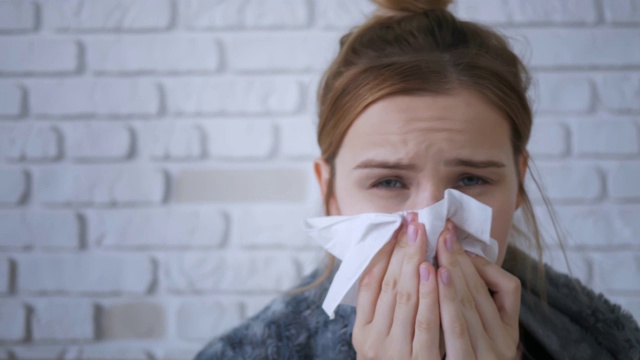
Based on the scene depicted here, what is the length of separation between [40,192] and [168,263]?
34 cm

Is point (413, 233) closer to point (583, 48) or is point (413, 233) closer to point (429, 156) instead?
point (429, 156)

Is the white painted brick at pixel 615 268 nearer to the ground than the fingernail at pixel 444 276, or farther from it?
nearer to the ground

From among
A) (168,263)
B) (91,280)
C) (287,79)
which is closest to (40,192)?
(91,280)

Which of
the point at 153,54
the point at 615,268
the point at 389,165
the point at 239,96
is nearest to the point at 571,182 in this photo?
the point at 615,268

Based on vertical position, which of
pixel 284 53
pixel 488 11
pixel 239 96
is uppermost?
pixel 488 11

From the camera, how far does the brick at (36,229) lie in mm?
1417

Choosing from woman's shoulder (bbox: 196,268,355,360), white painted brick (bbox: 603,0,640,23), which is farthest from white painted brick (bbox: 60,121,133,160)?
white painted brick (bbox: 603,0,640,23)

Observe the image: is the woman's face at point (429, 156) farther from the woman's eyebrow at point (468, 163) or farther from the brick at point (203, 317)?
the brick at point (203, 317)

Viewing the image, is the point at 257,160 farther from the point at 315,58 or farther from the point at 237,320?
the point at 237,320

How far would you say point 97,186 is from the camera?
4.66 ft

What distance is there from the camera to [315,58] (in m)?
→ 1.41

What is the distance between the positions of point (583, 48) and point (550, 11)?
112mm

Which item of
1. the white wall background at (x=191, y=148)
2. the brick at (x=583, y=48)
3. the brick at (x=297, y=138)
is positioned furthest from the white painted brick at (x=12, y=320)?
the brick at (x=583, y=48)

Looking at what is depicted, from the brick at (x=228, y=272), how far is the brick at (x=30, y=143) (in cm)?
37
